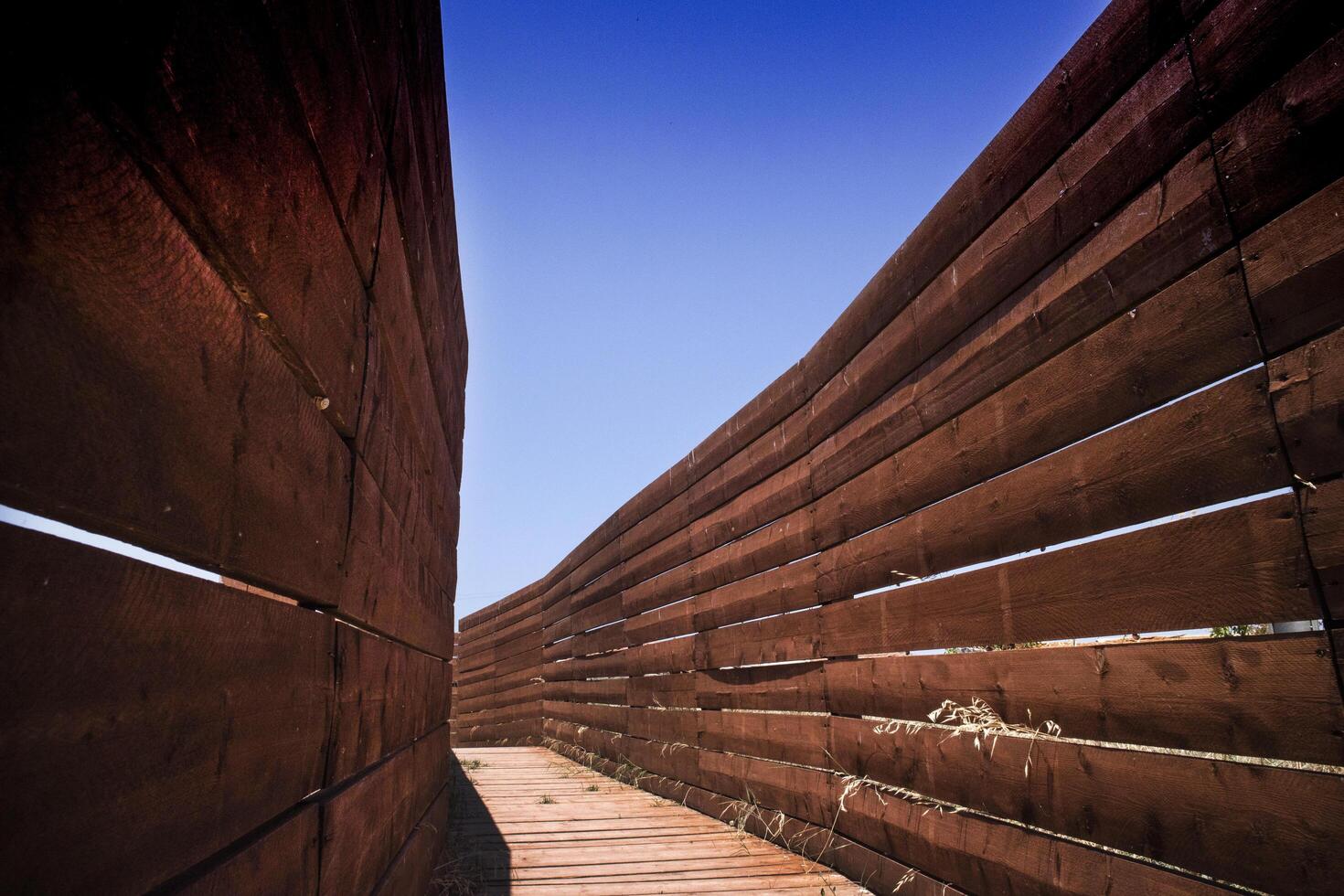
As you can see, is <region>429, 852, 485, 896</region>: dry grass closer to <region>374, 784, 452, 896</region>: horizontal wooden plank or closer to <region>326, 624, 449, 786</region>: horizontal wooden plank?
<region>374, 784, 452, 896</region>: horizontal wooden plank

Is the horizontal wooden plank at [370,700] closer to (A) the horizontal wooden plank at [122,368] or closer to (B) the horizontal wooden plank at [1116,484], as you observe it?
(A) the horizontal wooden plank at [122,368]

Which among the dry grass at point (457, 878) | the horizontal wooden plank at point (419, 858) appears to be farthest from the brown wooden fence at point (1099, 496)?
the horizontal wooden plank at point (419, 858)

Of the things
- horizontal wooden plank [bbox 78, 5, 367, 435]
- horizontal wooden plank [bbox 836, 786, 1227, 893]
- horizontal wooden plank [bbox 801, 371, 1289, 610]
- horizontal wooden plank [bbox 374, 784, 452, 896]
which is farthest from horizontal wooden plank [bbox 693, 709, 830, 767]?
horizontal wooden plank [bbox 78, 5, 367, 435]

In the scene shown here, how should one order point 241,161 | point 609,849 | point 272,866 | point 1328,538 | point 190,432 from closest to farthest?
point 190,432 < point 241,161 < point 272,866 < point 1328,538 < point 609,849

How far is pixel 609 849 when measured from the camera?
13.5 ft

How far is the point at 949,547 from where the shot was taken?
2.77 metres

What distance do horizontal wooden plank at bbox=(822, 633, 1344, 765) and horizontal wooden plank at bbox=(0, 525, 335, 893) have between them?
171 centimetres

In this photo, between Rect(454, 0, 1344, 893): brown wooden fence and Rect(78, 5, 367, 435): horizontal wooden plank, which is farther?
Rect(454, 0, 1344, 893): brown wooden fence

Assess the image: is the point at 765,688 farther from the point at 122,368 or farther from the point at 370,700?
the point at 122,368

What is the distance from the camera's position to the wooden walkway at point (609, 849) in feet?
11.1

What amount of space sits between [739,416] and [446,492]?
5.80ft

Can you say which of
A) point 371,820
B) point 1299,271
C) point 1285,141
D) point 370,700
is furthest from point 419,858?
point 1285,141

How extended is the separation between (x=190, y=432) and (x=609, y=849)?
150 inches

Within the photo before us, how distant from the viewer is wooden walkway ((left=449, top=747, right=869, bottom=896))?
338cm
